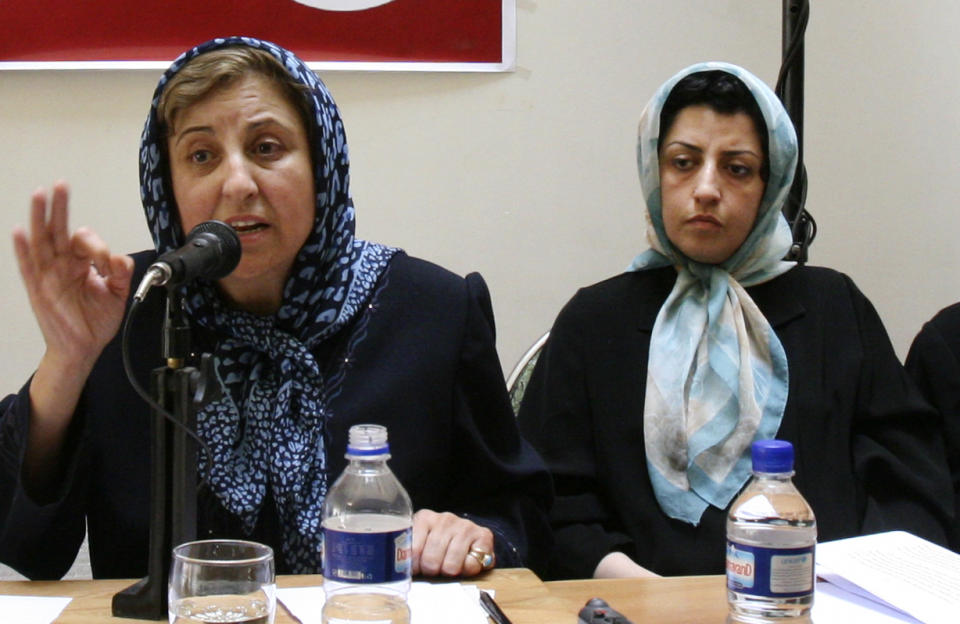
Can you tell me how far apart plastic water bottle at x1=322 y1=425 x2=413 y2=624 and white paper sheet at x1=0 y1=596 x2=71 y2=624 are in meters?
0.27

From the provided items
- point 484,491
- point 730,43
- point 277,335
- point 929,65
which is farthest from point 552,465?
point 929,65

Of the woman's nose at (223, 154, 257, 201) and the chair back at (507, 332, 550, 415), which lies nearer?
the woman's nose at (223, 154, 257, 201)

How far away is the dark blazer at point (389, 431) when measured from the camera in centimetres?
124

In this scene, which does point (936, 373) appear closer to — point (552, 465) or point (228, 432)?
point (552, 465)

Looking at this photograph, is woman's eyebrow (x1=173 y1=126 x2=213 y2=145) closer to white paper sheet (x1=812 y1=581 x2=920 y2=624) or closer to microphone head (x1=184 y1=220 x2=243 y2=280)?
microphone head (x1=184 y1=220 x2=243 y2=280)

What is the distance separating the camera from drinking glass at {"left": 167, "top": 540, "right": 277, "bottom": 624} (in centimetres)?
82

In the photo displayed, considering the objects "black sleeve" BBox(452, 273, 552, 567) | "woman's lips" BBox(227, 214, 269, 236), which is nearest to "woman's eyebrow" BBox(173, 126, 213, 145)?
"woman's lips" BBox(227, 214, 269, 236)

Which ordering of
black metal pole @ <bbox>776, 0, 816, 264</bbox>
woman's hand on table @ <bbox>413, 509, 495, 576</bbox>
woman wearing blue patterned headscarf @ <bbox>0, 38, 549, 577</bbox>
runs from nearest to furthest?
woman's hand on table @ <bbox>413, 509, 495, 576</bbox> < woman wearing blue patterned headscarf @ <bbox>0, 38, 549, 577</bbox> < black metal pole @ <bbox>776, 0, 816, 264</bbox>

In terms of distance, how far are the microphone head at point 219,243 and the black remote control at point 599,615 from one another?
461mm

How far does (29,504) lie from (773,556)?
819 mm

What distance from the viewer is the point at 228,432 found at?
4.34ft

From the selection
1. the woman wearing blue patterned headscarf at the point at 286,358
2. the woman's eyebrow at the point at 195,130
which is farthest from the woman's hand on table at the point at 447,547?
the woman's eyebrow at the point at 195,130

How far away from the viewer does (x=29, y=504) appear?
1.20 m

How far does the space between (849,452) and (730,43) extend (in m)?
1.13
